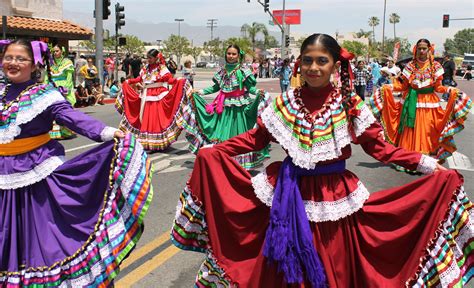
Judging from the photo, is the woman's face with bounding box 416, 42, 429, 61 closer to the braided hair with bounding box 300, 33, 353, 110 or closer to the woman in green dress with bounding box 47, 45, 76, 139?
the braided hair with bounding box 300, 33, 353, 110

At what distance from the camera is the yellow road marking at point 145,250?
4.81m

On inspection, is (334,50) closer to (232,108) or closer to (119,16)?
(232,108)

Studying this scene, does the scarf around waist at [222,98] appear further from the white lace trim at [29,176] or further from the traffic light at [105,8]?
the traffic light at [105,8]

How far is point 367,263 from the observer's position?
3.35m

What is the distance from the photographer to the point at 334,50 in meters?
3.40

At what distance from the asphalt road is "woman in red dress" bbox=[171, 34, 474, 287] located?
106cm

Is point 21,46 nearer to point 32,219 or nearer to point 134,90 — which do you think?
point 32,219

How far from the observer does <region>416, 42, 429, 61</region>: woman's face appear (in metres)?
8.09

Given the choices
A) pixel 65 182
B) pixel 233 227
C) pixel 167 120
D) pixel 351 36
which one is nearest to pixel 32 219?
pixel 65 182

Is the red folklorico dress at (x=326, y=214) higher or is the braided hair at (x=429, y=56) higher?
the braided hair at (x=429, y=56)

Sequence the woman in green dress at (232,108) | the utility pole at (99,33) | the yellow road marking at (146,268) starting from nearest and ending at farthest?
the yellow road marking at (146,268), the woman in green dress at (232,108), the utility pole at (99,33)

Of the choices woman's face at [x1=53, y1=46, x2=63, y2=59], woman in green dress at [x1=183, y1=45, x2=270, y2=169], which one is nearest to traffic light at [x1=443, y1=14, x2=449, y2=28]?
woman's face at [x1=53, y1=46, x2=63, y2=59]

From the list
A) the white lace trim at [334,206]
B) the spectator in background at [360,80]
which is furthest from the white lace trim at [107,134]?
the spectator in background at [360,80]

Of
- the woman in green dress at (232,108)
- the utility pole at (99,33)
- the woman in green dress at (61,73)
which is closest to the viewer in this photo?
the woman in green dress at (232,108)
